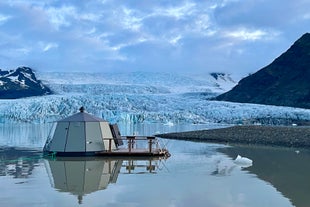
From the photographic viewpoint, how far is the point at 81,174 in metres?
11.9

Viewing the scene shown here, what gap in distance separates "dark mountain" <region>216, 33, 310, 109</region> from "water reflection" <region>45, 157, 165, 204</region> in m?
60.5

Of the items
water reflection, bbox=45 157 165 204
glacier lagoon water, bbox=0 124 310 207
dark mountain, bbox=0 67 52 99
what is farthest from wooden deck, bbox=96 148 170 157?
dark mountain, bbox=0 67 52 99

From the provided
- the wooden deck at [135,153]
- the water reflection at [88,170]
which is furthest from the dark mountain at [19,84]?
the water reflection at [88,170]

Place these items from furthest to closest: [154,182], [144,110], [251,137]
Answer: [144,110], [251,137], [154,182]

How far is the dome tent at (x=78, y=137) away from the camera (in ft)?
56.4

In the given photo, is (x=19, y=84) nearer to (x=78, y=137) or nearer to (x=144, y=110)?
(x=144, y=110)

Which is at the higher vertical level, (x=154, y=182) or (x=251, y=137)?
(x=251, y=137)

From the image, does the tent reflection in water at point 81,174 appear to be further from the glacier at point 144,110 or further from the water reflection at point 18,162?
the glacier at point 144,110

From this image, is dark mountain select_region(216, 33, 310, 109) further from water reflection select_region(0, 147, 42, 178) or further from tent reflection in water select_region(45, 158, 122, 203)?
tent reflection in water select_region(45, 158, 122, 203)

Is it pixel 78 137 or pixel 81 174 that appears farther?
pixel 78 137

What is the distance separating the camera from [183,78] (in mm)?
76500

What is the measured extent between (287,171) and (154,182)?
13.2ft

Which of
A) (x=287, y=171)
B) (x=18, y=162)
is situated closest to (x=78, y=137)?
(x=18, y=162)

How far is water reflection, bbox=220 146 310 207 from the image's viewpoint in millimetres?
9268
